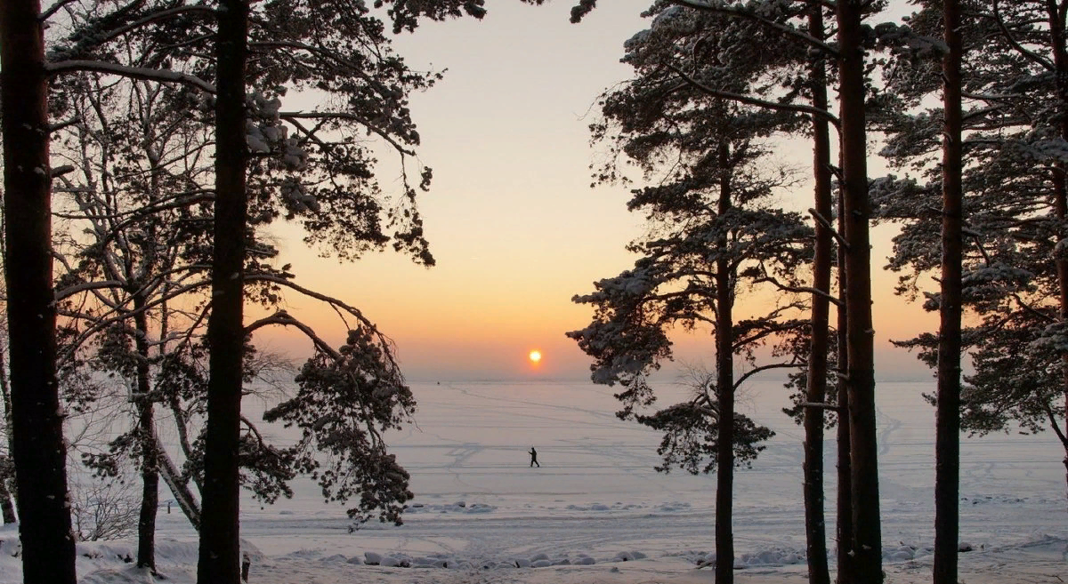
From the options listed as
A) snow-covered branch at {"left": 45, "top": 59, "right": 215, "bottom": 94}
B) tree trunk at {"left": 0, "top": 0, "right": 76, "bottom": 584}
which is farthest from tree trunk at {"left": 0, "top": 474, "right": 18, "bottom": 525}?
snow-covered branch at {"left": 45, "top": 59, "right": 215, "bottom": 94}

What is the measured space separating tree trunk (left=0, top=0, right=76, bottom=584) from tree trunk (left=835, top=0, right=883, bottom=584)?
6.72m

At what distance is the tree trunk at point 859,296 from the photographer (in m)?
5.99

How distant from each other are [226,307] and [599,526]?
19.3 meters

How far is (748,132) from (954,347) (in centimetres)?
411

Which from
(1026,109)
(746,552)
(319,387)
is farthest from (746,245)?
(746,552)

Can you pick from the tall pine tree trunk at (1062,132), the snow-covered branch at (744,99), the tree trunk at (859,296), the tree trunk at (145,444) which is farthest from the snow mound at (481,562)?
the snow-covered branch at (744,99)

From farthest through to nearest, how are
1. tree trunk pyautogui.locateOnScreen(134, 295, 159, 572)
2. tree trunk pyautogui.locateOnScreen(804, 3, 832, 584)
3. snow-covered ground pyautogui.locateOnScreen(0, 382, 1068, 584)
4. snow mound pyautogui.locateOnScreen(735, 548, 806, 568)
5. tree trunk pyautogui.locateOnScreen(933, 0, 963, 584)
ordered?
snow mound pyautogui.locateOnScreen(735, 548, 806, 568) → snow-covered ground pyautogui.locateOnScreen(0, 382, 1068, 584) → tree trunk pyautogui.locateOnScreen(134, 295, 159, 572) → tree trunk pyautogui.locateOnScreen(804, 3, 832, 584) → tree trunk pyautogui.locateOnScreen(933, 0, 963, 584)

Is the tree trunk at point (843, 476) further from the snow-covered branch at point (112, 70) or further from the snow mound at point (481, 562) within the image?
the snow mound at point (481, 562)

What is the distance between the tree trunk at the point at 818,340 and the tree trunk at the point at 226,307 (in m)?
7.93

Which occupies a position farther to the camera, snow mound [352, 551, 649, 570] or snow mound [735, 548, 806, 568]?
snow mound [352, 551, 649, 570]

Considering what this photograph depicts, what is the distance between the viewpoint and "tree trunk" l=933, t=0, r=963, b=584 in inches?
312

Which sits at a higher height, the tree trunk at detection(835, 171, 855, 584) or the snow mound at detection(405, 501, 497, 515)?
the tree trunk at detection(835, 171, 855, 584)

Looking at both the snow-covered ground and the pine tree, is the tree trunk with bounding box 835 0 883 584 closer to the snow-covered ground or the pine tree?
the pine tree

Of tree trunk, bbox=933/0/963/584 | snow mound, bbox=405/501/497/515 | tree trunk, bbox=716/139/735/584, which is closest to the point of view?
tree trunk, bbox=933/0/963/584
